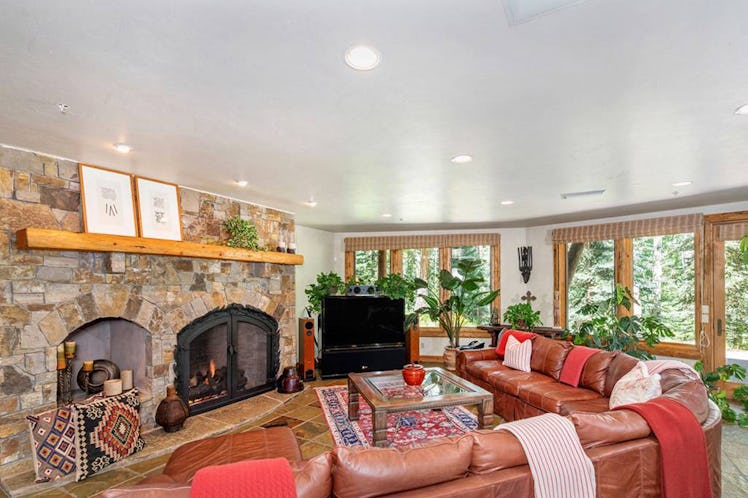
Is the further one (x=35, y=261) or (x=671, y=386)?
(x=35, y=261)

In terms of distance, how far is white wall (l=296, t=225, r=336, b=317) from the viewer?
6301 millimetres

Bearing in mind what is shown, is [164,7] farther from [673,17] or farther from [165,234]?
[165,234]

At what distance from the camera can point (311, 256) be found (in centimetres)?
664

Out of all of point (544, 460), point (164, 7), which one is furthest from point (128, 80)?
point (544, 460)

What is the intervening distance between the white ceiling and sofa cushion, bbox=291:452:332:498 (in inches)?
63.2

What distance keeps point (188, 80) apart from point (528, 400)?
368 cm

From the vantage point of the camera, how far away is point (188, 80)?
1819mm

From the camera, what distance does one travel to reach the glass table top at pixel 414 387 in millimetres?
3400

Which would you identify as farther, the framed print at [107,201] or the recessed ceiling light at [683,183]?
the recessed ceiling light at [683,183]

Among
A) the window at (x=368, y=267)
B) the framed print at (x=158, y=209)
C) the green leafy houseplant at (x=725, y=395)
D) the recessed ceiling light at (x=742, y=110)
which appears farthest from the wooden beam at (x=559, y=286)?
the framed print at (x=158, y=209)

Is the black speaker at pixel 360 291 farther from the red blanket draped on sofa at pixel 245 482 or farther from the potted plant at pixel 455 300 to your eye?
the red blanket draped on sofa at pixel 245 482

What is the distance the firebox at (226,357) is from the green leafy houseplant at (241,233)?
0.71 metres

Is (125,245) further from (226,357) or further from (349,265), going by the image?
(349,265)

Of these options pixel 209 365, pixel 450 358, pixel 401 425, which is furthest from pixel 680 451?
pixel 450 358
